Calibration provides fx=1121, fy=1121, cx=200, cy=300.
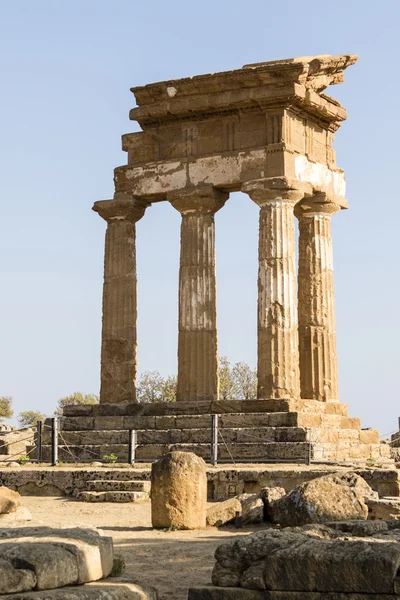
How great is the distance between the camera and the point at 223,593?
8.65 meters

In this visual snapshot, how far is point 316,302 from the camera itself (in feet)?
83.7

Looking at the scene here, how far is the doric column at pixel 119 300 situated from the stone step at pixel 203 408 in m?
0.65

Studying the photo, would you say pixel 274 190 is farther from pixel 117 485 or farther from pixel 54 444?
pixel 117 485

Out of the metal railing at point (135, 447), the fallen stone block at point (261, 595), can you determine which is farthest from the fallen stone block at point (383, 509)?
the metal railing at point (135, 447)

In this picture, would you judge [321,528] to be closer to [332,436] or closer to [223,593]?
[223,593]

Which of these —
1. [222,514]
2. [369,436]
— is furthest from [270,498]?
[369,436]

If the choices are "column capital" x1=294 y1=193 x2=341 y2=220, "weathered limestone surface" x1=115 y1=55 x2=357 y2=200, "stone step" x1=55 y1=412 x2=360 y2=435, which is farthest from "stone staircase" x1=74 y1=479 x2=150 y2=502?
"column capital" x1=294 y1=193 x2=341 y2=220

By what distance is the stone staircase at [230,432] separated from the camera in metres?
21.0

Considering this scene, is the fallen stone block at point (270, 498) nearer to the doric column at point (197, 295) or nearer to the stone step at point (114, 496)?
the stone step at point (114, 496)

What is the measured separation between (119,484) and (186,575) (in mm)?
7954

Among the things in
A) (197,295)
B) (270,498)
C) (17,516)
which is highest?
(197,295)

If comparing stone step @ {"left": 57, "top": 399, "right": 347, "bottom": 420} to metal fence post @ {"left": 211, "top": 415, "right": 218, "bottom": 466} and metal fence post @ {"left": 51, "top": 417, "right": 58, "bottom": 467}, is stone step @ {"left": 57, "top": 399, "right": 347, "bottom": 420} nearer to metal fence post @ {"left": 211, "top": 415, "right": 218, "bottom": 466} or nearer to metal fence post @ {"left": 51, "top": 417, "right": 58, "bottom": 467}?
metal fence post @ {"left": 211, "top": 415, "right": 218, "bottom": 466}

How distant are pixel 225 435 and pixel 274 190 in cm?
539

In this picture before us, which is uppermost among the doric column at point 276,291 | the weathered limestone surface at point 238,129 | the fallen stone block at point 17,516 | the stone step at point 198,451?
the weathered limestone surface at point 238,129
